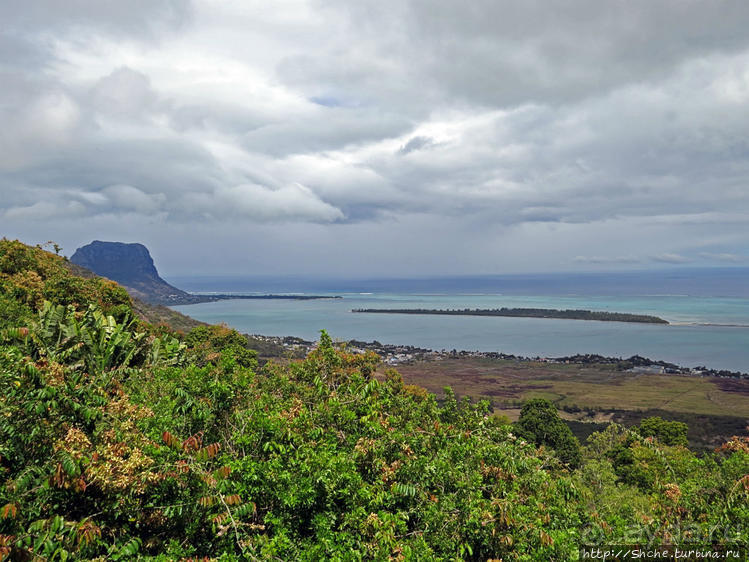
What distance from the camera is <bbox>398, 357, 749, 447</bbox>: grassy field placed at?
34.1 m

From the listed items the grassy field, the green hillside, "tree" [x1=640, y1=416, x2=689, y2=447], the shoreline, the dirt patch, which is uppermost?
the green hillside

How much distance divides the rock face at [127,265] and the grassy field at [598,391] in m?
113

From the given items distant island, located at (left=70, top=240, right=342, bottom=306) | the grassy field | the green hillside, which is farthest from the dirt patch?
distant island, located at (left=70, top=240, right=342, bottom=306)

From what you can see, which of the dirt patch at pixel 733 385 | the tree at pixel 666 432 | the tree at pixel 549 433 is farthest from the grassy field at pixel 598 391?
the tree at pixel 549 433

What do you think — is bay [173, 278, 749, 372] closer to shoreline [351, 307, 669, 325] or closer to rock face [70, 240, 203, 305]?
shoreline [351, 307, 669, 325]

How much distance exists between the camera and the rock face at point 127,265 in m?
148

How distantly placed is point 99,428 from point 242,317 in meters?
95.9

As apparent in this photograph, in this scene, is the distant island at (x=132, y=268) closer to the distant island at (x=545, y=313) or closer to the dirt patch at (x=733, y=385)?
the distant island at (x=545, y=313)

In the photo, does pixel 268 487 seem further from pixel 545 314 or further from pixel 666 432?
pixel 545 314

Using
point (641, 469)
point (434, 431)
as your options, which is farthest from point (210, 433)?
point (641, 469)

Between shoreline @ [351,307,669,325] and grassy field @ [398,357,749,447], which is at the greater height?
shoreline @ [351,307,669,325]

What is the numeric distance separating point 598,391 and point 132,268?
162514mm

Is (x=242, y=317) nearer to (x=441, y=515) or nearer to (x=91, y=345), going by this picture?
(x=91, y=345)

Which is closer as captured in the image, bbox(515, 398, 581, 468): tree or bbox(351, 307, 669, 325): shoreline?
bbox(515, 398, 581, 468): tree
